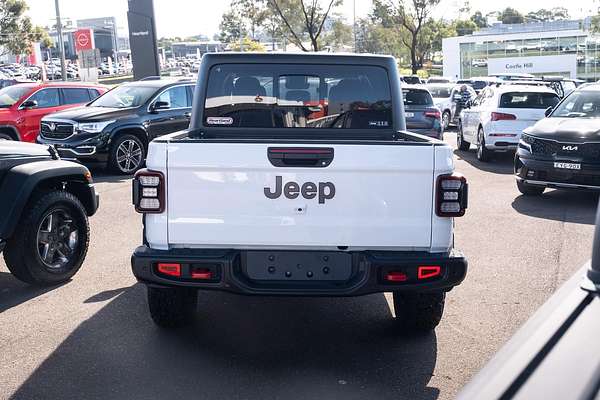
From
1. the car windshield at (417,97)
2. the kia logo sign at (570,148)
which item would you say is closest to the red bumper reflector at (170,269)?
the kia logo sign at (570,148)

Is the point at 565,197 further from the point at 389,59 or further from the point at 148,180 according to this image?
the point at 148,180

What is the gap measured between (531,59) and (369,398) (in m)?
58.8

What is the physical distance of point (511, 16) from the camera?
422ft

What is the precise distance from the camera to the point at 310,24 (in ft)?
122

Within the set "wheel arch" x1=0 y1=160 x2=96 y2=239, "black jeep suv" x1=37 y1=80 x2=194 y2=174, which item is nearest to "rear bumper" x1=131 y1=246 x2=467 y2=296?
"wheel arch" x1=0 y1=160 x2=96 y2=239

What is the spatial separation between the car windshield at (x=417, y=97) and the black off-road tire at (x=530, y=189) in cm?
608

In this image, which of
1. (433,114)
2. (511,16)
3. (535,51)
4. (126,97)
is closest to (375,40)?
(535,51)

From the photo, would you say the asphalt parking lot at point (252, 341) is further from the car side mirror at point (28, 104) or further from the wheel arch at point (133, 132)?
the car side mirror at point (28, 104)

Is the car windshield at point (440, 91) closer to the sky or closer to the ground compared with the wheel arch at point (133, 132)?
closer to the ground

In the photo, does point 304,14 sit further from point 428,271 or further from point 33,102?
point 428,271

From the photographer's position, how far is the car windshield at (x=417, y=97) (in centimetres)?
1630

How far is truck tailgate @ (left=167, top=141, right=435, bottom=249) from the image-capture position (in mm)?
4070

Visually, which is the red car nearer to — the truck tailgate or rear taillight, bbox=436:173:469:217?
the truck tailgate

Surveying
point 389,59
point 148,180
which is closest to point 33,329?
point 148,180
